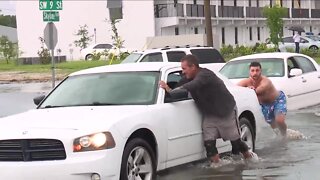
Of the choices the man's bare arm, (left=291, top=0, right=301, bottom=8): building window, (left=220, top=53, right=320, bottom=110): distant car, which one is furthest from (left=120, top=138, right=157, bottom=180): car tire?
(left=291, top=0, right=301, bottom=8): building window

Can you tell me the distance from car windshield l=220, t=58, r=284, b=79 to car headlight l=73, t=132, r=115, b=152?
329 inches

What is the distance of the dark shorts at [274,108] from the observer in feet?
36.1

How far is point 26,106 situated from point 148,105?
39.2ft

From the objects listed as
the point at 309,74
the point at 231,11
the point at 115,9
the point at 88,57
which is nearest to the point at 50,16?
the point at 309,74

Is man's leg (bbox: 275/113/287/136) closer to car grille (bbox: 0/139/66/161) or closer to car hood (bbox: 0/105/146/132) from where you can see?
car hood (bbox: 0/105/146/132)

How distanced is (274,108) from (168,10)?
42.7 metres

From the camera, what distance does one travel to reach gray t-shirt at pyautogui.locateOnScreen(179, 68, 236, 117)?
822cm

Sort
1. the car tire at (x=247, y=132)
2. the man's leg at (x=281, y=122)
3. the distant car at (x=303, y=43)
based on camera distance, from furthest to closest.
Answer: the distant car at (x=303, y=43), the man's leg at (x=281, y=122), the car tire at (x=247, y=132)

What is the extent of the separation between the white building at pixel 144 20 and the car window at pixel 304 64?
33.6 m

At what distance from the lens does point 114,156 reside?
670 centimetres

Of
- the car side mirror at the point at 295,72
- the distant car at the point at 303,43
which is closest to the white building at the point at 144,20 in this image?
the distant car at the point at 303,43

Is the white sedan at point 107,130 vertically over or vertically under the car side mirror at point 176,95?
under

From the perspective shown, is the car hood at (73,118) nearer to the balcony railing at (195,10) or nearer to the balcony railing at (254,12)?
the balcony railing at (195,10)

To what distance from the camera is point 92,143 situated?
6.64 metres
